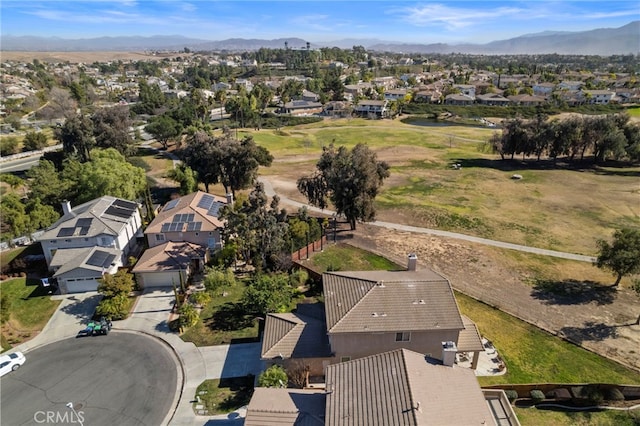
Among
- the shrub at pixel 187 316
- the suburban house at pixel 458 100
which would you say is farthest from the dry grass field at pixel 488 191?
the suburban house at pixel 458 100

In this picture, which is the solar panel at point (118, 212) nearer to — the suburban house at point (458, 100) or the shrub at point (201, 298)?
the shrub at point (201, 298)

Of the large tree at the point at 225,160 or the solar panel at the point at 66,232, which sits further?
the large tree at the point at 225,160

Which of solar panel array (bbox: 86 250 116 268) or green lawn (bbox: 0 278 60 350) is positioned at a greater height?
solar panel array (bbox: 86 250 116 268)

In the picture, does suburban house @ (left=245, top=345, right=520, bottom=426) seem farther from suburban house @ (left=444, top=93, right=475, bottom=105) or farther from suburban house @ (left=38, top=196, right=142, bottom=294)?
suburban house @ (left=444, top=93, right=475, bottom=105)

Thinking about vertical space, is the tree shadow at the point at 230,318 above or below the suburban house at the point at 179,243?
below

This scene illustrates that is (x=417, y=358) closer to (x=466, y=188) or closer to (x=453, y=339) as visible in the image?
(x=453, y=339)

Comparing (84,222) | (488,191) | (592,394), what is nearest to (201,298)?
(84,222)

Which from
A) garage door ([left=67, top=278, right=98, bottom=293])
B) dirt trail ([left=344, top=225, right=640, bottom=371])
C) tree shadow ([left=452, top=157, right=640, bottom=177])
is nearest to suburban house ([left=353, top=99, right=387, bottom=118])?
tree shadow ([left=452, top=157, right=640, bottom=177])
